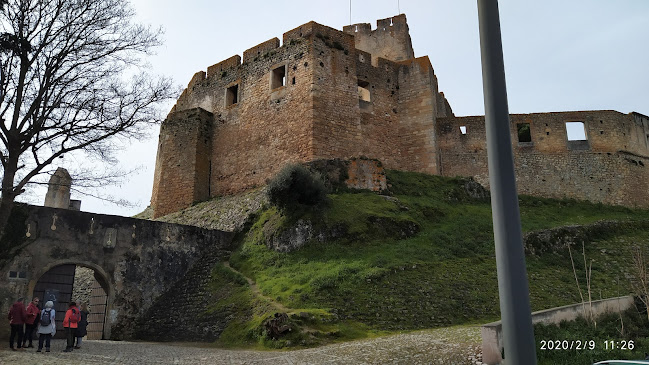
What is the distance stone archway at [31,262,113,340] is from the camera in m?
15.7

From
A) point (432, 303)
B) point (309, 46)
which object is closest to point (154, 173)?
point (309, 46)

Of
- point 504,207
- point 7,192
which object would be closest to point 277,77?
point 7,192

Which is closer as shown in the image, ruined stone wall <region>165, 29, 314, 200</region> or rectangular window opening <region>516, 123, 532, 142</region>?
ruined stone wall <region>165, 29, 314, 200</region>

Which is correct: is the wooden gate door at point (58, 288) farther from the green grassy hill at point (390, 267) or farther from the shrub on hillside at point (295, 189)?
the shrub on hillside at point (295, 189)

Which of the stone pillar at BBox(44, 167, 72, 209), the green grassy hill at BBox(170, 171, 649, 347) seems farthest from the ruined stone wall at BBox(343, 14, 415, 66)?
the stone pillar at BBox(44, 167, 72, 209)

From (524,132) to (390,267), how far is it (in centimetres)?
1769

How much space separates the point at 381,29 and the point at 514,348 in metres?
30.1

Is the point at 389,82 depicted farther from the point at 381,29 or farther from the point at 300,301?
the point at 300,301

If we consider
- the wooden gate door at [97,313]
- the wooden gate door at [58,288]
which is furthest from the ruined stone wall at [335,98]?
the wooden gate door at [58,288]

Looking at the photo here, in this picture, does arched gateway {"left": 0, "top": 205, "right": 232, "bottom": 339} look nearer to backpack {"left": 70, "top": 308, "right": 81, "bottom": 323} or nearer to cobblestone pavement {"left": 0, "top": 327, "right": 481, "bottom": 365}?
backpack {"left": 70, "top": 308, "right": 81, "bottom": 323}

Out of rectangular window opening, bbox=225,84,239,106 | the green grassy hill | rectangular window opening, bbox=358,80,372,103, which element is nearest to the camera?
the green grassy hill

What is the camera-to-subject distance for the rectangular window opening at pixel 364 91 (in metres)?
25.8

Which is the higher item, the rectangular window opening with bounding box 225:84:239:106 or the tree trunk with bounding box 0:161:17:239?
the rectangular window opening with bounding box 225:84:239:106

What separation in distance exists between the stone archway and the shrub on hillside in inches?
233
